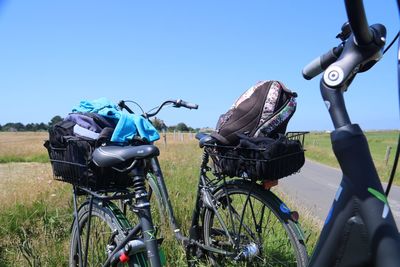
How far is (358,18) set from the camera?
1.34 meters

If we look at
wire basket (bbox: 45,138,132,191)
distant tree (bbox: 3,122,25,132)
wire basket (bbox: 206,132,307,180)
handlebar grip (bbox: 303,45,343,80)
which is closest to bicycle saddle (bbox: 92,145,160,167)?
wire basket (bbox: 45,138,132,191)

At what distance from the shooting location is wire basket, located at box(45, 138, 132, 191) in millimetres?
2893

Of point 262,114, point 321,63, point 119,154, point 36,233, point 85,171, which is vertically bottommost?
point 36,233

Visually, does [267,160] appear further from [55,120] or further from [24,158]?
[24,158]

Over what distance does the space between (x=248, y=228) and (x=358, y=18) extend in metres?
2.30

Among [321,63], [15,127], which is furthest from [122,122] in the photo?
[15,127]

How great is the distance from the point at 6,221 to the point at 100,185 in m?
2.59

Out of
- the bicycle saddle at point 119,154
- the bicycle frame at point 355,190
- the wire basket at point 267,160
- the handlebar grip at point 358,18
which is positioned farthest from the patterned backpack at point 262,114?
the handlebar grip at point 358,18

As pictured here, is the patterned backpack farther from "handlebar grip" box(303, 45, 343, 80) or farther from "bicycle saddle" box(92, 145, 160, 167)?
"handlebar grip" box(303, 45, 343, 80)

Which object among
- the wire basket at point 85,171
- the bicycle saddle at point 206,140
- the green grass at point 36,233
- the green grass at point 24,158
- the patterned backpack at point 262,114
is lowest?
the green grass at point 24,158

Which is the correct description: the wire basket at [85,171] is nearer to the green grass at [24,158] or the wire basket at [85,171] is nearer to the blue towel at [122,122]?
the blue towel at [122,122]

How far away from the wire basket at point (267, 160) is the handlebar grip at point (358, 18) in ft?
4.85

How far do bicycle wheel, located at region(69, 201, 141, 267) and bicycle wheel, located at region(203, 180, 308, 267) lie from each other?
87 centimetres

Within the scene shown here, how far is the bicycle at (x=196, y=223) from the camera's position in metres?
2.58
